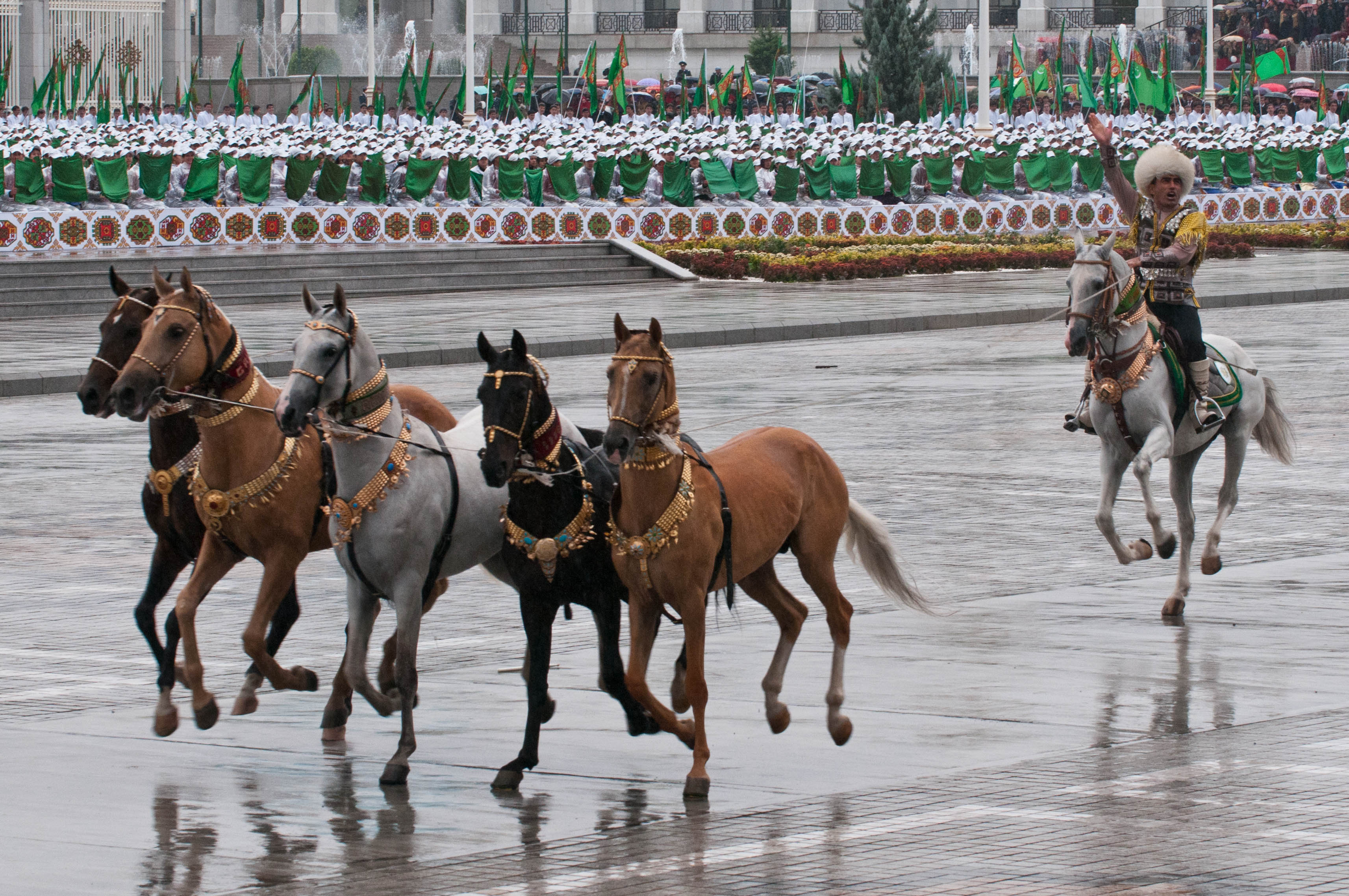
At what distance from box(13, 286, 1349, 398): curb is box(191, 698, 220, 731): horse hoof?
14.2 meters

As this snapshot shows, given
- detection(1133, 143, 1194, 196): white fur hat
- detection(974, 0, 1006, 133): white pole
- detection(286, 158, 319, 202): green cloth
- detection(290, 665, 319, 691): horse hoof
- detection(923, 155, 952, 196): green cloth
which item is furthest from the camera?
detection(974, 0, 1006, 133): white pole

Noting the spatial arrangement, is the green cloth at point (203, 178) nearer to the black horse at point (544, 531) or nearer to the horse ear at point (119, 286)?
the horse ear at point (119, 286)

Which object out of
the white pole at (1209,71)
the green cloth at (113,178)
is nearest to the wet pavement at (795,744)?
the green cloth at (113,178)

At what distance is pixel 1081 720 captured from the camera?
833 centimetres

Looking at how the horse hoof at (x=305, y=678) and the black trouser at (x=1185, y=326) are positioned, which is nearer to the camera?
the horse hoof at (x=305, y=678)

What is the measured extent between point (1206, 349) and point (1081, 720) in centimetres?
425

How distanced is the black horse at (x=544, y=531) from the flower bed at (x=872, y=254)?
26.1 metres

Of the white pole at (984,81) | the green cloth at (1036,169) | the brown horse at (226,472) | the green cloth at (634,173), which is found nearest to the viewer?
the brown horse at (226,472)

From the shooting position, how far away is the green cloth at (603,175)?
1533 inches

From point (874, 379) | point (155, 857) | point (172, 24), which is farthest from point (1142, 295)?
point (172, 24)

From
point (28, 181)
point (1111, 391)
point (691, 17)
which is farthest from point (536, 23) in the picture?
point (1111, 391)

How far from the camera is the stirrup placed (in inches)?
462

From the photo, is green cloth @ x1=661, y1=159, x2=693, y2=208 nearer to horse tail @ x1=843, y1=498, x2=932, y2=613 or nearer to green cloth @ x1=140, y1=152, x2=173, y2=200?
green cloth @ x1=140, y1=152, x2=173, y2=200

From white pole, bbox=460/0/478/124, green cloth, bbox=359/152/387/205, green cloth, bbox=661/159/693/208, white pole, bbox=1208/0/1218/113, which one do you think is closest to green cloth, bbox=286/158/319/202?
green cloth, bbox=359/152/387/205
